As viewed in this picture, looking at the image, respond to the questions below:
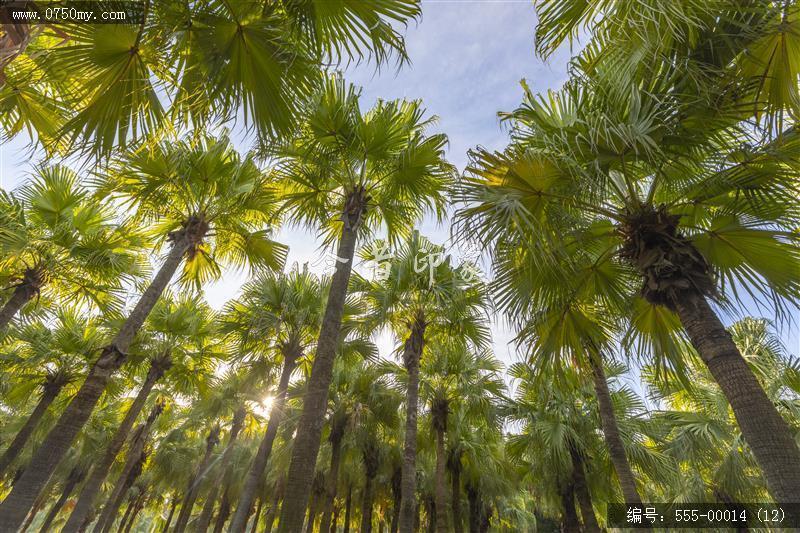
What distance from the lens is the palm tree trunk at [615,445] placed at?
5.79 meters

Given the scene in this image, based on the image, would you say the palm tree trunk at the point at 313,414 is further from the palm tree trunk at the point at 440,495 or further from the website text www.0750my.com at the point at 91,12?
the palm tree trunk at the point at 440,495

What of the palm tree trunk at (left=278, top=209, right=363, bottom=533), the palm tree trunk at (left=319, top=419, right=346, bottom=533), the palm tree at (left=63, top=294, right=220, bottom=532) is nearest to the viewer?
the palm tree trunk at (left=278, top=209, right=363, bottom=533)

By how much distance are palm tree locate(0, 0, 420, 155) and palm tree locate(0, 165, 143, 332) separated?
484cm

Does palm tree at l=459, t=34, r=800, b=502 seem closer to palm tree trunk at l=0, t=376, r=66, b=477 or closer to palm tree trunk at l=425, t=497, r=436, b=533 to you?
palm tree trunk at l=0, t=376, r=66, b=477

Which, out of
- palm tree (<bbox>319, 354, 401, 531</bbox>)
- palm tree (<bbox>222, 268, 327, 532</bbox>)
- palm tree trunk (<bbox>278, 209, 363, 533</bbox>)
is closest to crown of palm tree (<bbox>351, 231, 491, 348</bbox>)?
palm tree (<bbox>222, 268, 327, 532</bbox>)

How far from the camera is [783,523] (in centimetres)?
234

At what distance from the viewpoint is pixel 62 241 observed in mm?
7840

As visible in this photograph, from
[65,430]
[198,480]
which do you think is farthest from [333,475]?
[65,430]

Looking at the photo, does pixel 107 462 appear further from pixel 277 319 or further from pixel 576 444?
pixel 576 444

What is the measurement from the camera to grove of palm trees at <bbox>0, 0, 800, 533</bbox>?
3.31 m

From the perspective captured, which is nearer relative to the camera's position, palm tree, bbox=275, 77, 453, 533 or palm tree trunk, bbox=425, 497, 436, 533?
palm tree, bbox=275, 77, 453, 533

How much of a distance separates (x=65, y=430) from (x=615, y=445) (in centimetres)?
812

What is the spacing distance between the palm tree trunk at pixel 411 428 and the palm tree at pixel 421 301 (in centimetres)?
2

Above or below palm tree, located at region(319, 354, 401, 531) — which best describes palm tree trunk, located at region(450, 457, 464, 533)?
below
